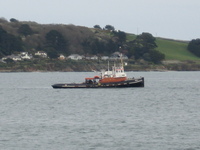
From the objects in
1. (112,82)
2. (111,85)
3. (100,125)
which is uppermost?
(112,82)

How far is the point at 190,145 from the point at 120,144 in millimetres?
5330

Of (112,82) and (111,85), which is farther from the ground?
(112,82)

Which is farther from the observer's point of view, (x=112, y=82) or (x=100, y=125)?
(x=112, y=82)

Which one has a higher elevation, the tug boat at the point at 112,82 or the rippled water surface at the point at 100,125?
the tug boat at the point at 112,82

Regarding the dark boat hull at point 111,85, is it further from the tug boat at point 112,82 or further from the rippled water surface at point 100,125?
the rippled water surface at point 100,125

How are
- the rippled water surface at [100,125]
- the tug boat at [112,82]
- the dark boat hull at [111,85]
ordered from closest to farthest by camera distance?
the rippled water surface at [100,125] < the dark boat hull at [111,85] < the tug boat at [112,82]

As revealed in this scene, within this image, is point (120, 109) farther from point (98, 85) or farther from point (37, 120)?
point (98, 85)

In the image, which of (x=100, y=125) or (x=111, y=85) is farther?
(x=111, y=85)

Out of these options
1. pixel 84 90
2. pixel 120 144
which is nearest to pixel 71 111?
pixel 120 144

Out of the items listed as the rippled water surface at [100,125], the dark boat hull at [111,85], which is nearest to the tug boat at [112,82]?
the dark boat hull at [111,85]

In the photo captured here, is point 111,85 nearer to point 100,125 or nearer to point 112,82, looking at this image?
point 112,82

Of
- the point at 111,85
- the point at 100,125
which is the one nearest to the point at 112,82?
the point at 111,85

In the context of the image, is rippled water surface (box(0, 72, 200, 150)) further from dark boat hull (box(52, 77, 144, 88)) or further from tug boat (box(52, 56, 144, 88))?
tug boat (box(52, 56, 144, 88))

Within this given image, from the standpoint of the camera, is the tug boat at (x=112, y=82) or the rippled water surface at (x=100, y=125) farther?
the tug boat at (x=112, y=82)
